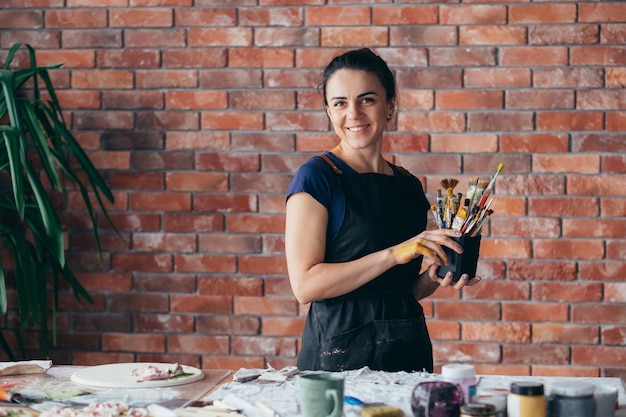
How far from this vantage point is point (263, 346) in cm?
312

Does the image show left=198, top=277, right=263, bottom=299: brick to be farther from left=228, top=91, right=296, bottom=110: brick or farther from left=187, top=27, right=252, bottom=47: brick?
left=187, top=27, right=252, bottom=47: brick

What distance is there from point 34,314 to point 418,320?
1399mm

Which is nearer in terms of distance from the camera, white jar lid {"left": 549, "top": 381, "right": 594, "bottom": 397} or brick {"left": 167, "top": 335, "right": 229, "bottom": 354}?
white jar lid {"left": 549, "top": 381, "right": 594, "bottom": 397}

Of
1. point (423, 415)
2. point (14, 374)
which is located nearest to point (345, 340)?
point (423, 415)

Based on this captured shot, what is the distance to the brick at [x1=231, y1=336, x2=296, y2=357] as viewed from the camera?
310 cm

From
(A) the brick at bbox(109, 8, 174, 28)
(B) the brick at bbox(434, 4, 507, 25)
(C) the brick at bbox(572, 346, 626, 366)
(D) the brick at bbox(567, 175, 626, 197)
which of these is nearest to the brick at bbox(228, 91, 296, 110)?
(A) the brick at bbox(109, 8, 174, 28)

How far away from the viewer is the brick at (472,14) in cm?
296

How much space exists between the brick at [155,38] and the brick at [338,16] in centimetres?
48

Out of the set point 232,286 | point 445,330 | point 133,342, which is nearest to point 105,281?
point 133,342

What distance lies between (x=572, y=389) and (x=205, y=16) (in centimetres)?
211

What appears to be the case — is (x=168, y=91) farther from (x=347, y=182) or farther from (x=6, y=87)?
(x=347, y=182)

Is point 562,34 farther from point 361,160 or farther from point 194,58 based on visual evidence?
point 194,58

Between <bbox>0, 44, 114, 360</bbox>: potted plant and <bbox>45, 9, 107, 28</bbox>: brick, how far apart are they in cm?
15

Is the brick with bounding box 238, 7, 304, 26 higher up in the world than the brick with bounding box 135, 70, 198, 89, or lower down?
higher up
